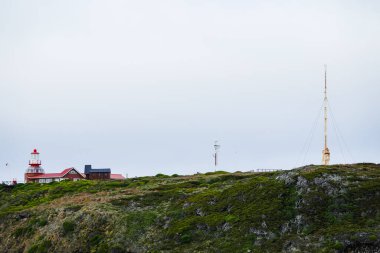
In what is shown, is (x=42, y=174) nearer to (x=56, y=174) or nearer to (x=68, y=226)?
(x=56, y=174)

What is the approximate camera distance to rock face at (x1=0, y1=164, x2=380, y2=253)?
4350 centimetres

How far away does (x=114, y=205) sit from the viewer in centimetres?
6384

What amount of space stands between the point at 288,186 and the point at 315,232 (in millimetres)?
9913

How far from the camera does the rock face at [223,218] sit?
4350cm

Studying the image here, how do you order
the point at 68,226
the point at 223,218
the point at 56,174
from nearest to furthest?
the point at 223,218 < the point at 68,226 < the point at 56,174

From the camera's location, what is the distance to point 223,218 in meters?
51.2

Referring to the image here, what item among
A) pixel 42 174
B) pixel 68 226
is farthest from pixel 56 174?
pixel 68 226

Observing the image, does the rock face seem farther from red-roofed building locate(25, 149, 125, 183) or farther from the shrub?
red-roofed building locate(25, 149, 125, 183)

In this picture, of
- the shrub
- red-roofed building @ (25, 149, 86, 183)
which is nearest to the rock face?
the shrub

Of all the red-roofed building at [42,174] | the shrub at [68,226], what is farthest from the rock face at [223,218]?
the red-roofed building at [42,174]

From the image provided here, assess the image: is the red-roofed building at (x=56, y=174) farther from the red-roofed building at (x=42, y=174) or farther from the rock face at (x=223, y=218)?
the rock face at (x=223, y=218)

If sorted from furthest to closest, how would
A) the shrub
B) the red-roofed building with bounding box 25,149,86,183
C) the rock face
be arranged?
the red-roofed building with bounding box 25,149,86,183 → the shrub → the rock face

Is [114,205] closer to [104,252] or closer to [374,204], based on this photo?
[104,252]

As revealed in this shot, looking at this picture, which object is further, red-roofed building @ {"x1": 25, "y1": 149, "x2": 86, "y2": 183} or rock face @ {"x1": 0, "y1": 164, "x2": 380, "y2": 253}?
red-roofed building @ {"x1": 25, "y1": 149, "x2": 86, "y2": 183}
